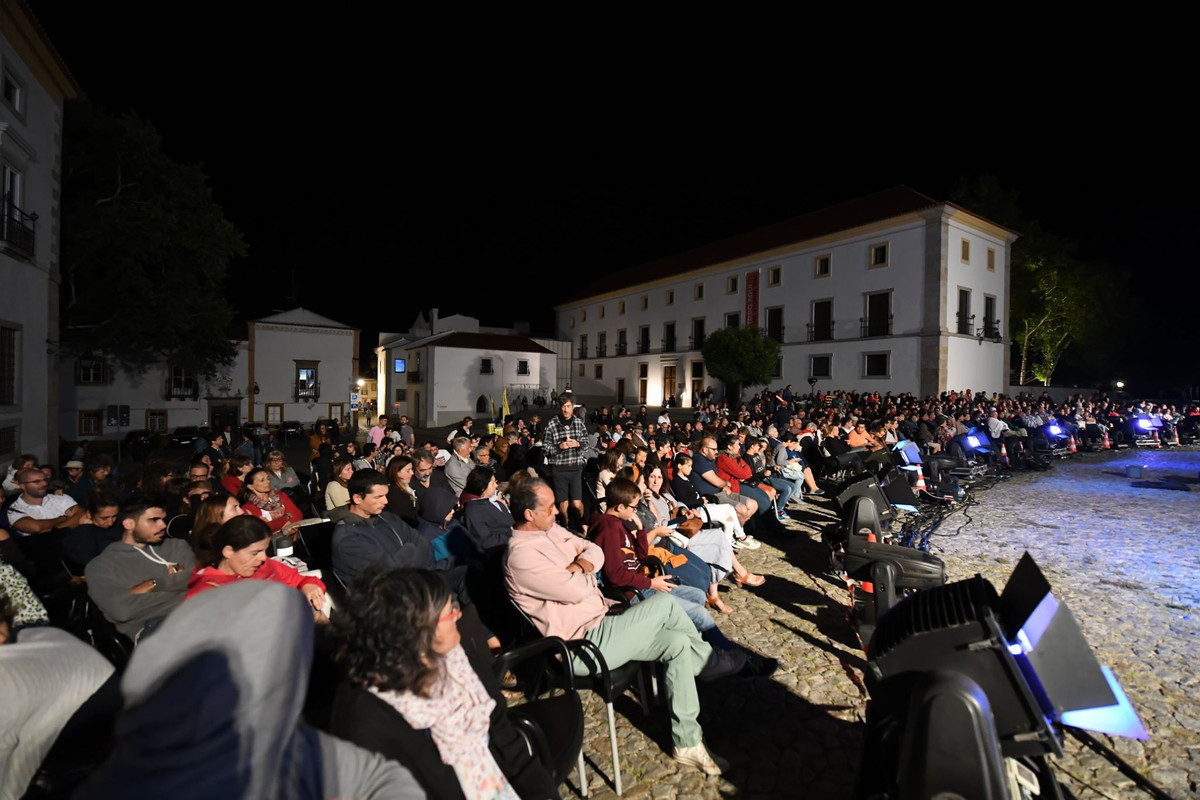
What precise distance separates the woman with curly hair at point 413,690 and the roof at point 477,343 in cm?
3540

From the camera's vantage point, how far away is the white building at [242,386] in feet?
76.9

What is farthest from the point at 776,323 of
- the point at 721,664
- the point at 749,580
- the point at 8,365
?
the point at 721,664

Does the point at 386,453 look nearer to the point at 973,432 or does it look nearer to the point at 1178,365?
the point at 973,432

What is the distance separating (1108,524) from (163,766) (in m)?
10.4

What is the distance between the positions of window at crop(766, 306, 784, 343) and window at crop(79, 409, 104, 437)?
3232 centimetres

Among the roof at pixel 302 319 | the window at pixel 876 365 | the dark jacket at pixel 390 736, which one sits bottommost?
the dark jacket at pixel 390 736

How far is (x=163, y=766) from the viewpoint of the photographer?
977 millimetres

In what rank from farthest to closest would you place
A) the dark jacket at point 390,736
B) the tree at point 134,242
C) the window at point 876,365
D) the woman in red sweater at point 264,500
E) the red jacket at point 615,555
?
the window at point 876,365 → the tree at point 134,242 → the woman in red sweater at point 264,500 → the red jacket at point 615,555 → the dark jacket at point 390,736

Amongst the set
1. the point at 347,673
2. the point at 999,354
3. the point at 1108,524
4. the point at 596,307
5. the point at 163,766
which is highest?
the point at 596,307

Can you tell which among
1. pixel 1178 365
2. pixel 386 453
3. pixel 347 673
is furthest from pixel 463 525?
pixel 1178 365

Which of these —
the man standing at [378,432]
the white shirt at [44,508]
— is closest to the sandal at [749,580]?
the white shirt at [44,508]

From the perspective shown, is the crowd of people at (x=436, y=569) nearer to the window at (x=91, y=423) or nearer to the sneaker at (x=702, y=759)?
the sneaker at (x=702, y=759)

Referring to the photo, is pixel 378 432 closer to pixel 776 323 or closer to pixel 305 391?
pixel 305 391

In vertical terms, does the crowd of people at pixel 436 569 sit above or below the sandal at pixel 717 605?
above
